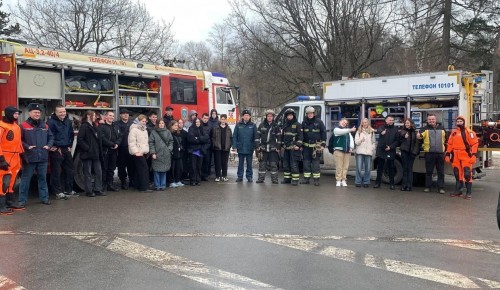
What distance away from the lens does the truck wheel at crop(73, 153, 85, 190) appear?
33.4ft

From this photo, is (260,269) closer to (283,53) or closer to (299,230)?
(299,230)

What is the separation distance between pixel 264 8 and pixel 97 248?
21866 millimetres

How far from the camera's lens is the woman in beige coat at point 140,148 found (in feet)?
33.6

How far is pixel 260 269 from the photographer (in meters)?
5.05

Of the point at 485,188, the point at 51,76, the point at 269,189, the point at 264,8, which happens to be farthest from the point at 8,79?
the point at 264,8

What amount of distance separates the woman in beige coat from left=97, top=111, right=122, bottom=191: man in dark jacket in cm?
32

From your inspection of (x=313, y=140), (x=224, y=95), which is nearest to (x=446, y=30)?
(x=224, y=95)

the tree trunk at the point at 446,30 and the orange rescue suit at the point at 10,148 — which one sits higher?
the tree trunk at the point at 446,30

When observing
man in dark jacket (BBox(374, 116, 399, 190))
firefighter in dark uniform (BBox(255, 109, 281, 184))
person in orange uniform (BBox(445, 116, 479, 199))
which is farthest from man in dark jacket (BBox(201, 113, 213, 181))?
person in orange uniform (BBox(445, 116, 479, 199))

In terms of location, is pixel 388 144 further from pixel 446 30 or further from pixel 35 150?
pixel 446 30

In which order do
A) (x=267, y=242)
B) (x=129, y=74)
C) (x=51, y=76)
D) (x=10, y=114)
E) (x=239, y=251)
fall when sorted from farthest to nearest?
(x=129, y=74) → (x=51, y=76) → (x=10, y=114) → (x=267, y=242) → (x=239, y=251)

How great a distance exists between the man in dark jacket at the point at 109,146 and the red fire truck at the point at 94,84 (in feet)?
1.89

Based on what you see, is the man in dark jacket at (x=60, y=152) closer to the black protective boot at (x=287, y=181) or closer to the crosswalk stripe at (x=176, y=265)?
the crosswalk stripe at (x=176, y=265)

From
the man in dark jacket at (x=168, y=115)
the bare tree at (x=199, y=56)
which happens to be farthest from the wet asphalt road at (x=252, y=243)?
the bare tree at (x=199, y=56)
